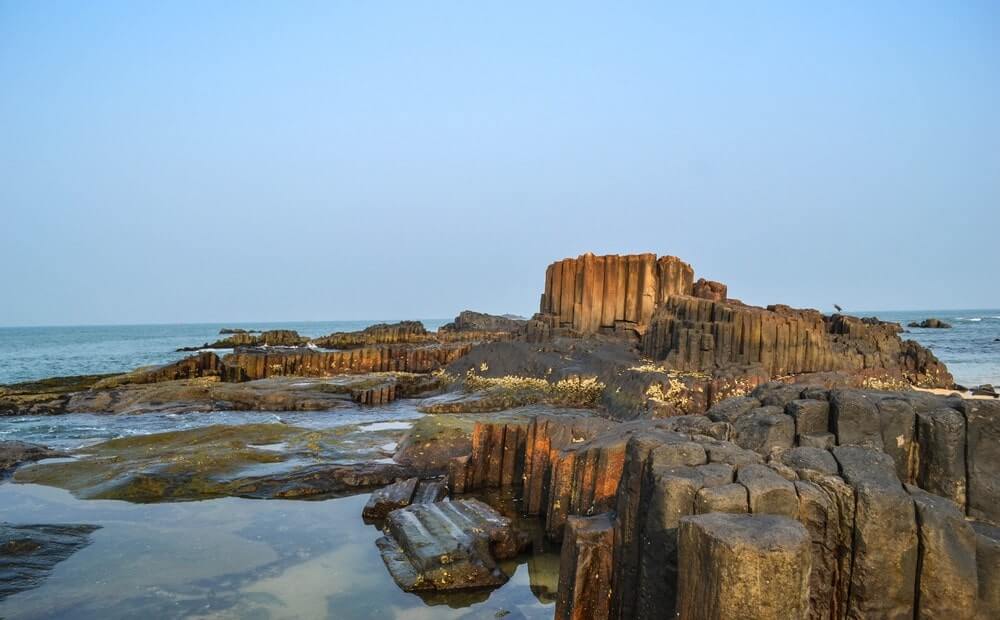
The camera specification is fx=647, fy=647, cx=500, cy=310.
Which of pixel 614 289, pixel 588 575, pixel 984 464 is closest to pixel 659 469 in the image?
pixel 588 575

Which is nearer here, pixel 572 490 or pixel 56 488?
pixel 572 490

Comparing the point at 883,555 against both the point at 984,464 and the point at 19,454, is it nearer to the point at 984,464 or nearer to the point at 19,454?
the point at 984,464

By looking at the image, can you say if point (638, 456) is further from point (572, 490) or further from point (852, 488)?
point (572, 490)

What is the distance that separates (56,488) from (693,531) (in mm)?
10204

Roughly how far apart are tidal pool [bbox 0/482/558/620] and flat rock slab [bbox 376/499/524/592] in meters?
0.14

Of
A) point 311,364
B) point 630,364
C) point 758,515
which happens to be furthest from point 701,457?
point 311,364

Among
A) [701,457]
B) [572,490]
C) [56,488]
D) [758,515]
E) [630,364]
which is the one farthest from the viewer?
[630,364]

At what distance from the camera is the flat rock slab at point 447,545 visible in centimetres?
639

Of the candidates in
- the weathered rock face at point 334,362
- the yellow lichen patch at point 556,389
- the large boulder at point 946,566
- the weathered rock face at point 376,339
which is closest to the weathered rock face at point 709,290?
the yellow lichen patch at point 556,389

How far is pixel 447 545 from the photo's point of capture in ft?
22.2

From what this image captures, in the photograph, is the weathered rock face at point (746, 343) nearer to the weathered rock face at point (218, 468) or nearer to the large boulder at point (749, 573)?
the weathered rock face at point (218, 468)

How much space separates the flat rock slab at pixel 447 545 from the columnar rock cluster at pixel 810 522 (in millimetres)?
1450

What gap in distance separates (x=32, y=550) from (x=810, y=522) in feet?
25.9

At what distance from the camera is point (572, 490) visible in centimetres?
702
